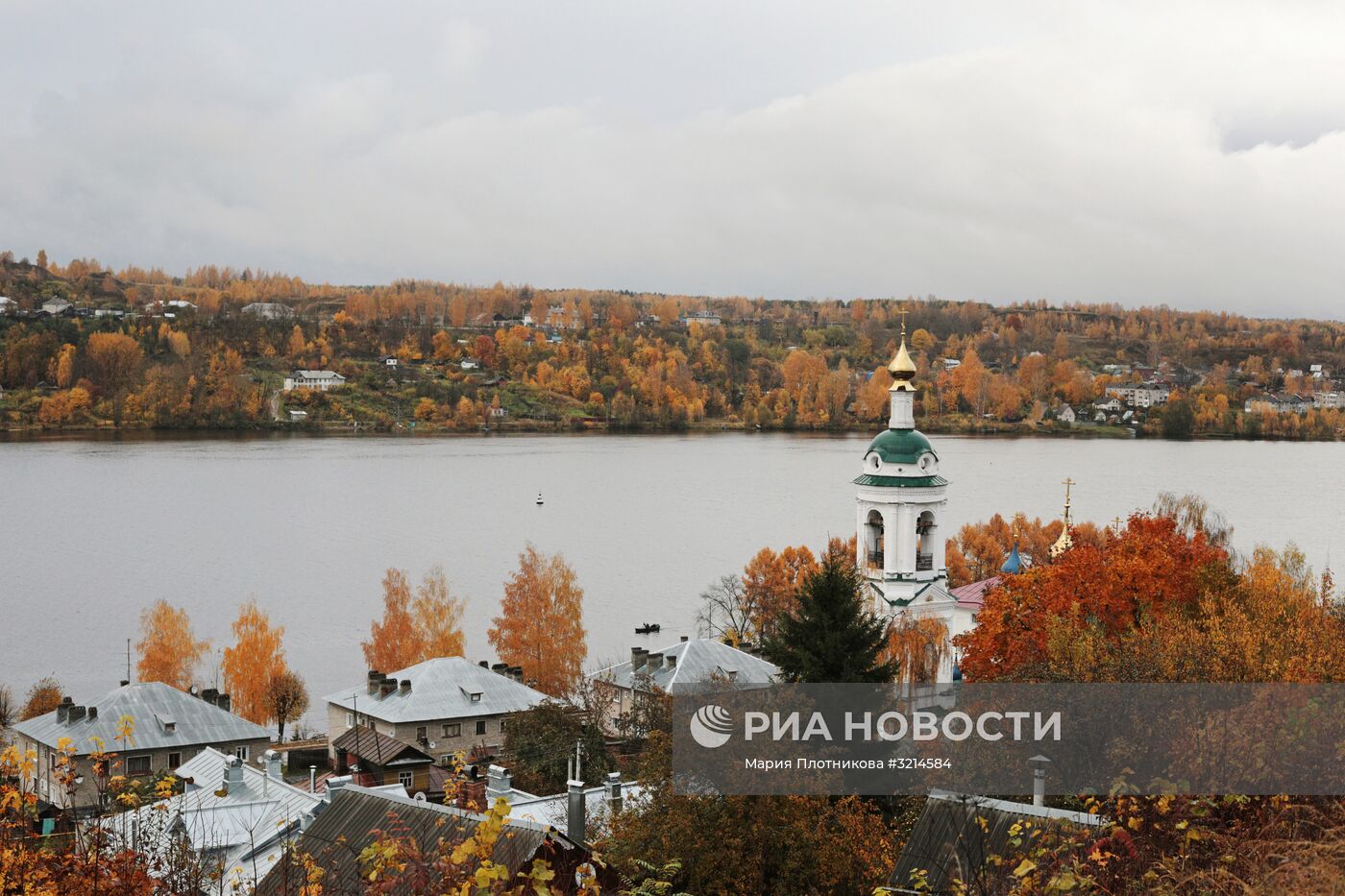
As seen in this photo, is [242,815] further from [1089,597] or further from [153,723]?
[1089,597]

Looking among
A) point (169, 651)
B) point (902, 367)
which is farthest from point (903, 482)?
point (169, 651)

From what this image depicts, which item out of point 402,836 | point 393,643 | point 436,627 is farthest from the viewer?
point 436,627

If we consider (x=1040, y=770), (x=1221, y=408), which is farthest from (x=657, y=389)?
(x=1040, y=770)

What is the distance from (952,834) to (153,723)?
518 inches

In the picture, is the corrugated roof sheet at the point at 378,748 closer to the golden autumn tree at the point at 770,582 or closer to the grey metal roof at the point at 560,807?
the grey metal roof at the point at 560,807

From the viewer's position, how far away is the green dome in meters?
18.3

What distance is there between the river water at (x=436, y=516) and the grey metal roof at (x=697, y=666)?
6119 millimetres

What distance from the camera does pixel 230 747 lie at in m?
19.0

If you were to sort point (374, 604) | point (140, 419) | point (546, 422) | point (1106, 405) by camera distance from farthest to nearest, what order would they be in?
point (1106, 405) → point (546, 422) → point (140, 419) → point (374, 604)

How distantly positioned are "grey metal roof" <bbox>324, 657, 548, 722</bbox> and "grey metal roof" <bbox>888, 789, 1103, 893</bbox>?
1159cm

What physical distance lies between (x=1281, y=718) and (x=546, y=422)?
278 ft

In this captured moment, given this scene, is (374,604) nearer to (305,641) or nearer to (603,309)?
(305,641)

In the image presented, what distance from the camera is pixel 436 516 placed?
48.6 meters

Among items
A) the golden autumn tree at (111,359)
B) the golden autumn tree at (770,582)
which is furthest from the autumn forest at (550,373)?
the golden autumn tree at (770,582)
